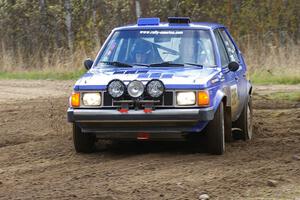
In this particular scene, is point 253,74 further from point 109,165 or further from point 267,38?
point 109,165

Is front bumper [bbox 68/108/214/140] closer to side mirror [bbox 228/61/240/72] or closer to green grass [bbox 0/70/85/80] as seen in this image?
side mirror [bbox 228/61/240/72]

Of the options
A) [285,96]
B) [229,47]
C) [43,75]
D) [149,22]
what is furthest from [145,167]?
[43,75]

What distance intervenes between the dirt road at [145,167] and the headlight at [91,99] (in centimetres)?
63

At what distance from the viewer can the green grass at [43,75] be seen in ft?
70.1

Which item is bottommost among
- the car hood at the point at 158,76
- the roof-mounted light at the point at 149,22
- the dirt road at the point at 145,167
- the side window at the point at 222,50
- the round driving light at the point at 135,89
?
the dirt road at the point at 145,167

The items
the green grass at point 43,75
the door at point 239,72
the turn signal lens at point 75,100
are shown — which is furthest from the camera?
the green grass at point 43,75

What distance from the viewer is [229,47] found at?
395 inches

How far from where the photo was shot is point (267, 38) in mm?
22625

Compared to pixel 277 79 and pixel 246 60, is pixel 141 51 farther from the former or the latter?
pixel 246 60

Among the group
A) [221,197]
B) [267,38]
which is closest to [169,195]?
[221,197]

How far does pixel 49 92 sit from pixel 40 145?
804 centimetres

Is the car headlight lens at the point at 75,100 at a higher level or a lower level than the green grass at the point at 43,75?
higher

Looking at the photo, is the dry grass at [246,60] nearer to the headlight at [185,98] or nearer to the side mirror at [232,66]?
the side mirror at [232,66]

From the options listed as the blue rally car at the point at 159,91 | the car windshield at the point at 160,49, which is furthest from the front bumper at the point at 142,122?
the car windshield at the point at 160,49
